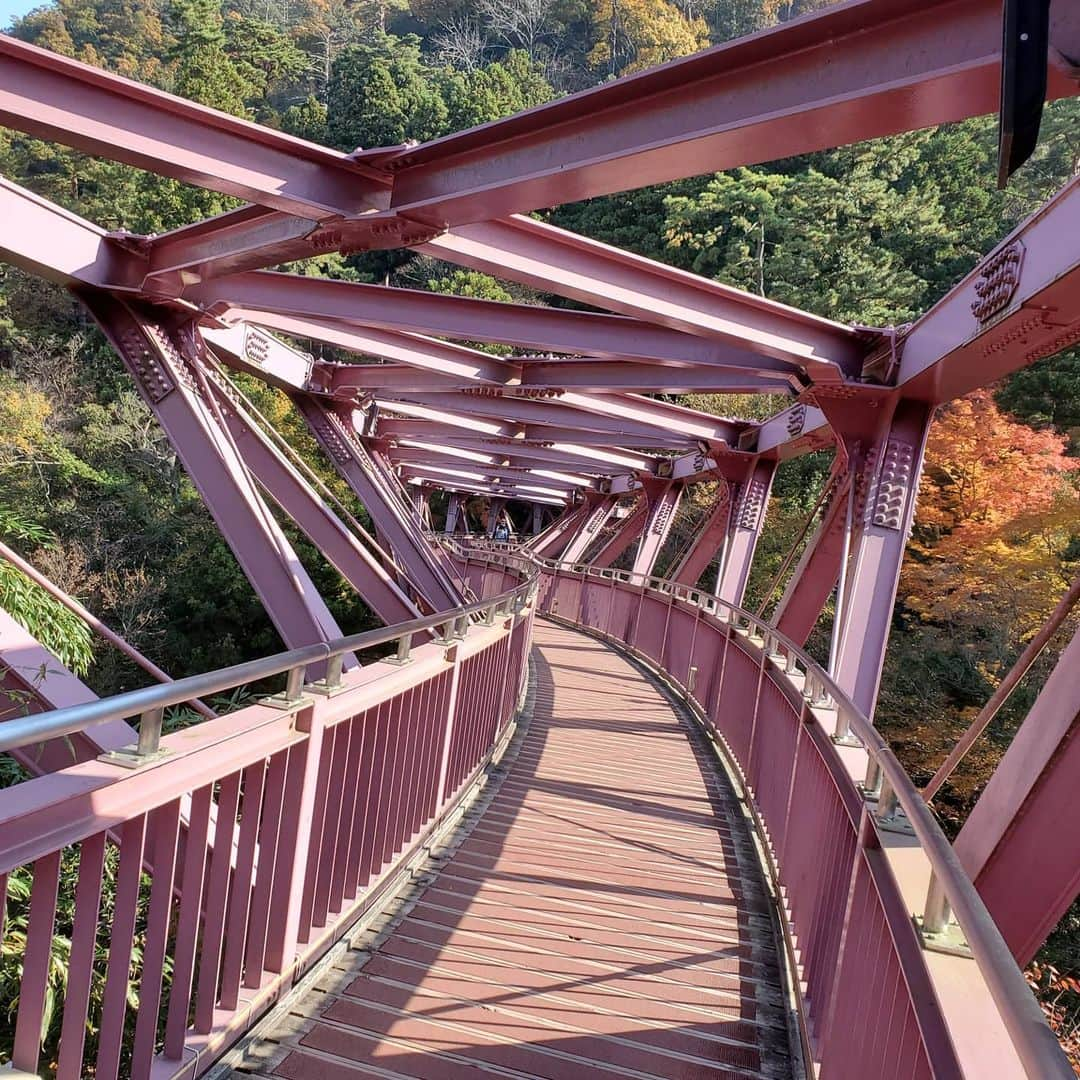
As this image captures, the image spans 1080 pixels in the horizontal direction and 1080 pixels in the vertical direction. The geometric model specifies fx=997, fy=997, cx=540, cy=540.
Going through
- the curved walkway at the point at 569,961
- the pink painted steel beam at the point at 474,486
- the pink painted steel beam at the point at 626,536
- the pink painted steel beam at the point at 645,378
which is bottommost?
the curved walkway at the point at 569,961

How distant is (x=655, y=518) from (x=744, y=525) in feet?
26.8

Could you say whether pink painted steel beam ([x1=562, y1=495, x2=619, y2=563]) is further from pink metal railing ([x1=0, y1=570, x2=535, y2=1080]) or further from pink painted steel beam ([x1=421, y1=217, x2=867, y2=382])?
pink metal railing ([x1=0, y1=570, x2=535, y2=1080])

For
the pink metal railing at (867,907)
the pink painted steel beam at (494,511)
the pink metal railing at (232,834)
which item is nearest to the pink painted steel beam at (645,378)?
the pink metal railing at (867,907)

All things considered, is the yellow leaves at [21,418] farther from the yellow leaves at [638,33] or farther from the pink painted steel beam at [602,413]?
the yellow leaves at [638,33]

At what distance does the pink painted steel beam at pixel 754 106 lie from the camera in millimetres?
3627

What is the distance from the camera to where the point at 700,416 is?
52.6 feet

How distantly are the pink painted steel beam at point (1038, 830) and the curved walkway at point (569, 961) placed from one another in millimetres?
1091

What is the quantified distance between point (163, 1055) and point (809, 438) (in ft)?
37.9

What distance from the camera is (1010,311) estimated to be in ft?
19.5

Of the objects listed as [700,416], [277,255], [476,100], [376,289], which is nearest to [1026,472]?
[700,416]

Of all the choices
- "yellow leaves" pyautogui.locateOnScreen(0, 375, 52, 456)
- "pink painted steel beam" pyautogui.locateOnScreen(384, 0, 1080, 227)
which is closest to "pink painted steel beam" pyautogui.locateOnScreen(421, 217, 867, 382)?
"pink painted steel beam" pyautogui.locateOnScreen(384, 0, 1080, 227)

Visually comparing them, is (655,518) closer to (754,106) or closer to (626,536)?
(626,536)

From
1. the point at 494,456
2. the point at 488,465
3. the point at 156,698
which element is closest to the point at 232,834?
the point at 156,698

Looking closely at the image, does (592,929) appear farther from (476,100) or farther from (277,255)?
(476,100)
